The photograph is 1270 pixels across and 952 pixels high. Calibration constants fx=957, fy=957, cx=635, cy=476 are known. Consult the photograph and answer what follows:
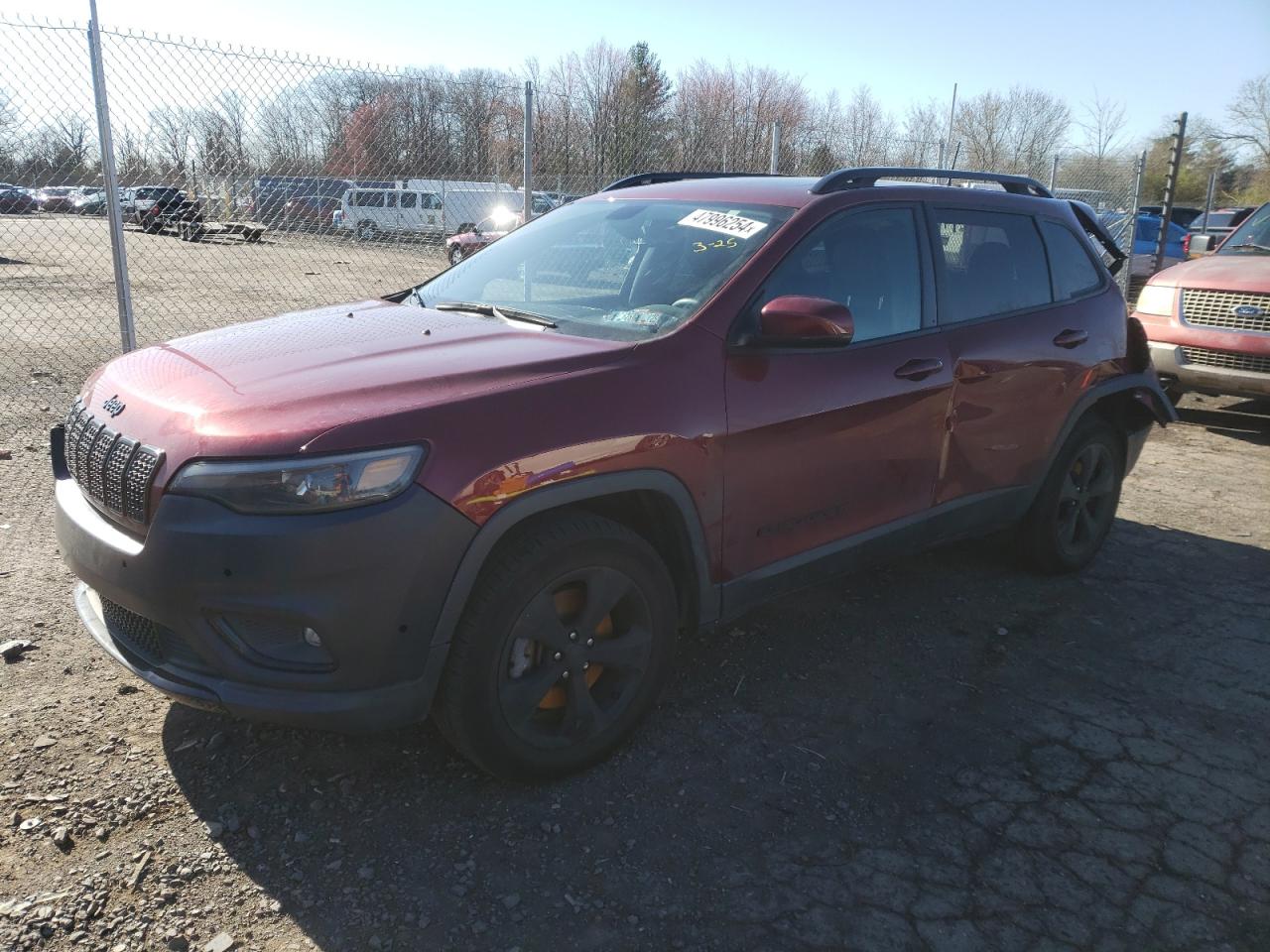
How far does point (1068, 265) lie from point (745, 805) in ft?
10.3

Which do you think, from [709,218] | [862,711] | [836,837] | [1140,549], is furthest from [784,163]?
[836,837]

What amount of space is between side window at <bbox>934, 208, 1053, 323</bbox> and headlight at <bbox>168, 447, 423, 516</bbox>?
8.12ft

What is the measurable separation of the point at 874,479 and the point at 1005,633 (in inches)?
44.5

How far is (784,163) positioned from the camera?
1188cm

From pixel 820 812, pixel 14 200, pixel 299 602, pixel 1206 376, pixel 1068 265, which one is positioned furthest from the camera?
pixel 1206 376

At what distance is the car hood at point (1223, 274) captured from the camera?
782 cm

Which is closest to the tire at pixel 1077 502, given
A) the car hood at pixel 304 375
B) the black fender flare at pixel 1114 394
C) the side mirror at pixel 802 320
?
the black fender flare at pixel 1114 394

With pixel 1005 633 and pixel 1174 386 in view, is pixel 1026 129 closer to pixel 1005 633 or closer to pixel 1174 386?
pixel 1174 386

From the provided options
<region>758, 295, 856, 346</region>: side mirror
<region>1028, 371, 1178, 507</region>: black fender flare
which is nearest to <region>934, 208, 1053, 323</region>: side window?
<region>1028, 371, 1178, 507</region>: black fender flare

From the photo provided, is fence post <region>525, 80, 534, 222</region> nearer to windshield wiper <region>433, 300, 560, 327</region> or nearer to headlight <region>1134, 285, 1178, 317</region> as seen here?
windshield wiper <region>433, 300, 560, 327</region>

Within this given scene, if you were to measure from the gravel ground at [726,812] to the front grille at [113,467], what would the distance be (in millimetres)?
865

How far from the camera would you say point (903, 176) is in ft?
12.9

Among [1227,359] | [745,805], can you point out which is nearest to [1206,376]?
[1227,359]

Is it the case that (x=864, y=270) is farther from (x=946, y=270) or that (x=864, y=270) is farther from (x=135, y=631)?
(x=135, y=631)
